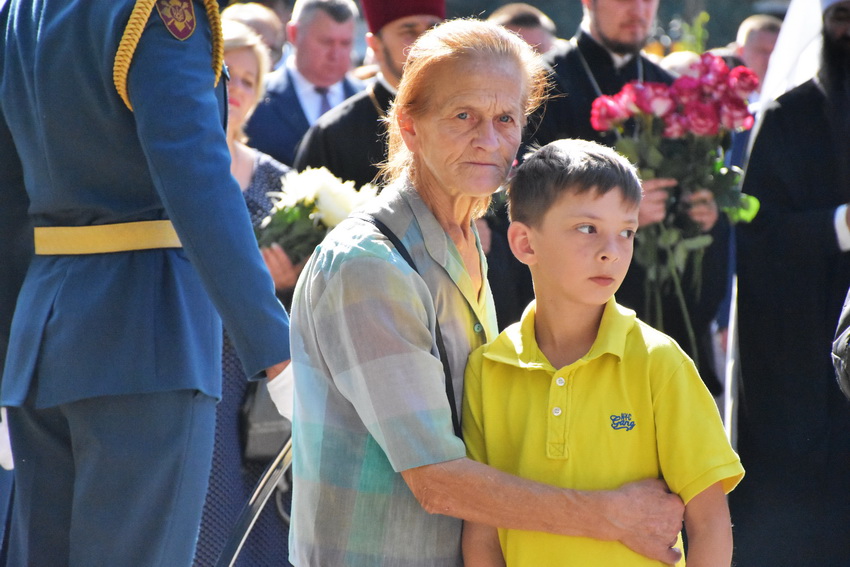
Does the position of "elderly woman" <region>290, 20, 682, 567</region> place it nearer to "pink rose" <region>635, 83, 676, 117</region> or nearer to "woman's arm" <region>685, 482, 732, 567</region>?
"woman's arm" <region>685, 482, 732, 567</region>

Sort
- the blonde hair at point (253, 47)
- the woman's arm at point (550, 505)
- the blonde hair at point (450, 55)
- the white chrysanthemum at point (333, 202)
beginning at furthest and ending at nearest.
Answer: the blonde hair at point (253, 47) < the white chrysanthemum at point (333, 202) < the blonde hair at point (450, 55) < the woman's arm at point (550, 505)

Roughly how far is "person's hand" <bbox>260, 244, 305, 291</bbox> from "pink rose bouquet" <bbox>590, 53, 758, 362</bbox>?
46.6 inches

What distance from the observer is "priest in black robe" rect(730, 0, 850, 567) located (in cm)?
401

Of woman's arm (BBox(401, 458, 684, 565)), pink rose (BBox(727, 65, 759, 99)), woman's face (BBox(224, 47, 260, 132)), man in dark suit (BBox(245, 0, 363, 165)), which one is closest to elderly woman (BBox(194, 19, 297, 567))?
woman's face (BBox(224, 47, 260, 132))

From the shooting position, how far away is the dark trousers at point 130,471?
2541mm

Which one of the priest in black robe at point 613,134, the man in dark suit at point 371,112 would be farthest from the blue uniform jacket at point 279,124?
the priest in black robe at point 613,134

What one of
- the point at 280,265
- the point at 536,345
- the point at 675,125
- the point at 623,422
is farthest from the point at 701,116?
the point at 623,422

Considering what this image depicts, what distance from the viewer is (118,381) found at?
2520 mm

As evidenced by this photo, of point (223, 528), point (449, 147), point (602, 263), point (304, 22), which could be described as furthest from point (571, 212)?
point (304, 22)

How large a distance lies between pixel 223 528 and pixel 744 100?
2324 mm

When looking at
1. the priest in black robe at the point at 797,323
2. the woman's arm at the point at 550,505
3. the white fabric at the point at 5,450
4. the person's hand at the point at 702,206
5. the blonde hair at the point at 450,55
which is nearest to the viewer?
the woman's arm at the point at 550,505

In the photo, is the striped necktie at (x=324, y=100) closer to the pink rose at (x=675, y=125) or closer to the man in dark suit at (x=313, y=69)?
the man in dark suit at (x=313, y=69)

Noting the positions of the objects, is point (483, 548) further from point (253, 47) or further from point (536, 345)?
point (253, 47)

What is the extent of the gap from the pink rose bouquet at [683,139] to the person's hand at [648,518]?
2.27 metres
